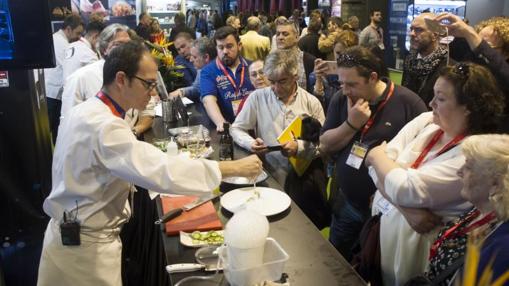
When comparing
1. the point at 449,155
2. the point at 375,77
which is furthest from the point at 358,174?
the point at 449,155

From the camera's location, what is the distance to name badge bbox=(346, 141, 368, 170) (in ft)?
6.99

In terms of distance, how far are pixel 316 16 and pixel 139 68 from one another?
4.63 meters

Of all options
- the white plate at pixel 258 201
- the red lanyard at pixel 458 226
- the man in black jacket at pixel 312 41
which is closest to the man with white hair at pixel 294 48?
the man in black jacket at pixel 312 41

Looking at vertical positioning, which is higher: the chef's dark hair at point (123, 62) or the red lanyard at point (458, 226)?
the chef's dark hair at point (123, 62)

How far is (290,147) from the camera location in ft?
8.16

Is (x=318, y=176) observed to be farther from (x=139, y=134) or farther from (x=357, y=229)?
(x=139, y=134)

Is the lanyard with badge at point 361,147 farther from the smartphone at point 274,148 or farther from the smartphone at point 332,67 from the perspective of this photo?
the smartphone at point 332,67

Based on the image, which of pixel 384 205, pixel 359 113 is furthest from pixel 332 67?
pixel 384 205

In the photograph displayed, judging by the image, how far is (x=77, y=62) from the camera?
4383 mm

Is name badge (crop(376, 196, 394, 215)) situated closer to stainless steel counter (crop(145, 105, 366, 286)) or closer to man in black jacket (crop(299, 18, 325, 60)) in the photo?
Answer: stainless steel counter (crop(145, 105, 366, 286))

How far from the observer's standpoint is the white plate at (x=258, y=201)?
1825 millimetres

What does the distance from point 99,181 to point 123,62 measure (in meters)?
0.44

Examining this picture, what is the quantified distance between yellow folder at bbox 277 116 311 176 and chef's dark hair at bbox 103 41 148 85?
1050 millimetres

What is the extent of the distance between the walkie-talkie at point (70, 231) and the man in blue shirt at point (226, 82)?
1.75 m
